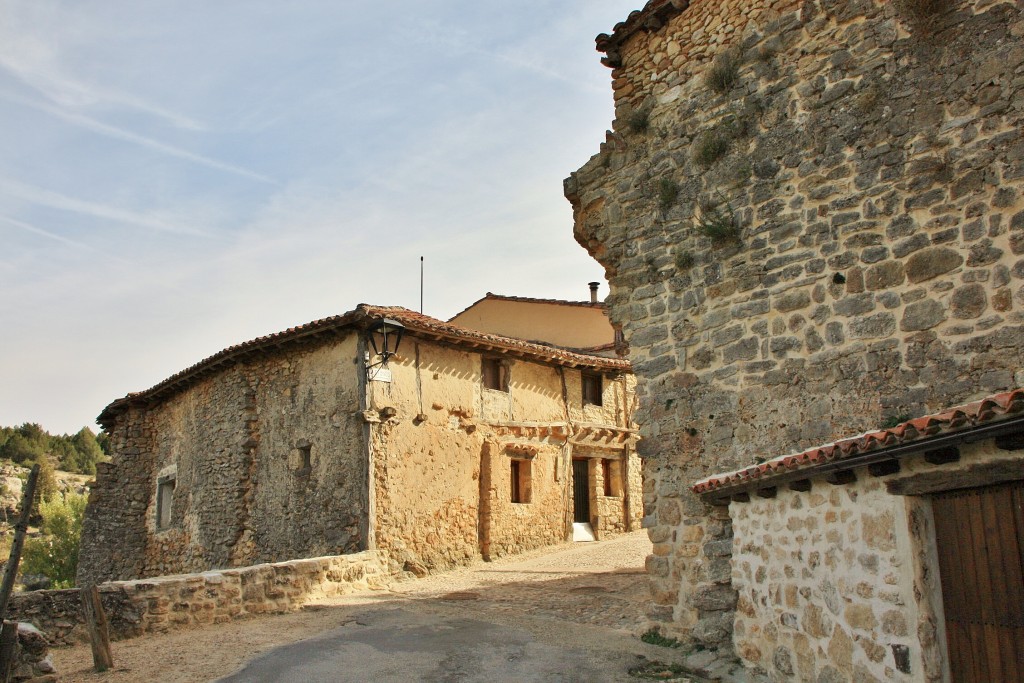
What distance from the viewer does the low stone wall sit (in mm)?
8977

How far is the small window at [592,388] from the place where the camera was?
2175 cm

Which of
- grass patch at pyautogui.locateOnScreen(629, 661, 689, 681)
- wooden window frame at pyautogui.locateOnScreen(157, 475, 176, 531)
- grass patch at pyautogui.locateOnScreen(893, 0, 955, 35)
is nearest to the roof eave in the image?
grass patch at pyautogui.locateOnScreen(629, 661, 689, 681)

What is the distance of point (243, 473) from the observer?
18.2 m

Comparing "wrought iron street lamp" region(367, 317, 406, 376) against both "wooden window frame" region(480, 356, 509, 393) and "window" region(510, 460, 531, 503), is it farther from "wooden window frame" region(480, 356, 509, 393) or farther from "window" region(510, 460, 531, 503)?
"window" region(510, 460, 531, 503)

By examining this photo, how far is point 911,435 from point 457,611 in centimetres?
774

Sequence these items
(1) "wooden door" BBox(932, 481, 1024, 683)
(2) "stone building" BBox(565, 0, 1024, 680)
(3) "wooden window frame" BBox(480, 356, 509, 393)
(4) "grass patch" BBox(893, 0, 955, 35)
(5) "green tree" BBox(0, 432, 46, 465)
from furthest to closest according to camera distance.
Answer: (5) "green tree" BBox(0, 432, 46, 465) < (3) "wooden window frame" BBox(480, 356, 509, 393) < (4) "grass patch" BBox(893, 0, 955, 35) < (2) "stone building" BBox(565, 0, 1024, 680) < (1) "wooden door" BBox(932, 481, 1024, 683)

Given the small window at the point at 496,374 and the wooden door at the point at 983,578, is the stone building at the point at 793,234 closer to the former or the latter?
the wooden door at the point at 983,578

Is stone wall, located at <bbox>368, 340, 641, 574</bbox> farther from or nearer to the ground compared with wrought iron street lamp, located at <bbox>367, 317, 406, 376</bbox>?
nearer to the ground

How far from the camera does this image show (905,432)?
15.8 ft

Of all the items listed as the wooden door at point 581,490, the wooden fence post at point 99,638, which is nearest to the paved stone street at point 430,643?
the wooden fence post at point 99,638

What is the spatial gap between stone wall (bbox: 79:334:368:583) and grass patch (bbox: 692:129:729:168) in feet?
31.1

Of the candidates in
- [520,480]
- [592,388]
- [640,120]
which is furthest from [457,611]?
[592,388]

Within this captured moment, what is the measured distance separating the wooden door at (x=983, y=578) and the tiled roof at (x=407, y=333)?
12.2 metres

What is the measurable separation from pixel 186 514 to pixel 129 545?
11.5 ft
